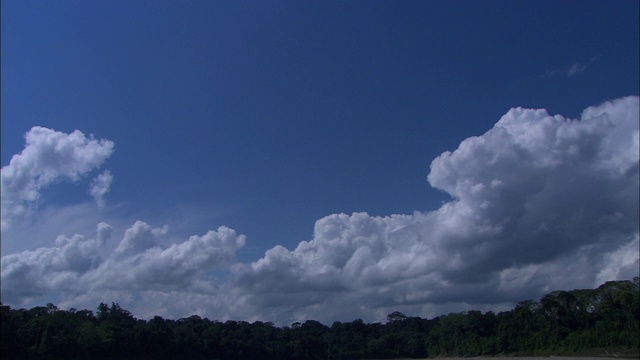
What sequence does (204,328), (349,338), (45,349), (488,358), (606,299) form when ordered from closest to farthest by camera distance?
(45,349)
(606,299)
(488,358)
(204,328)
(349,338)

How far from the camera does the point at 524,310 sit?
10962cm

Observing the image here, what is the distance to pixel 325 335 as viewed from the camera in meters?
145

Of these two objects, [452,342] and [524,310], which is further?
[452,342]

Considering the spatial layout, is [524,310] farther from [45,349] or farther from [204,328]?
[45,349]

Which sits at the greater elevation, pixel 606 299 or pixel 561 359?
pixel 606 299

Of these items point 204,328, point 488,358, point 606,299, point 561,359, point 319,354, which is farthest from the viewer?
point 319,354

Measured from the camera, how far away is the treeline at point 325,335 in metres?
80.1

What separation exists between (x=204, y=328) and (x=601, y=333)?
71.6 metres

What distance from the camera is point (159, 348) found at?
100m

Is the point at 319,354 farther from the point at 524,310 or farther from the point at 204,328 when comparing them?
the point at 524,310

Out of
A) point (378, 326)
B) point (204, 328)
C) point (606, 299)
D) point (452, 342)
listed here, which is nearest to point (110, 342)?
point (204, 328)

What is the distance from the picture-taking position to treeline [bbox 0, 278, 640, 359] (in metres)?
80.1

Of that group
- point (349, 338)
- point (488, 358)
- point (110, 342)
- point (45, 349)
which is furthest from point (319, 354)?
point (45, 349)

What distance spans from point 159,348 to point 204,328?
17851 mm
